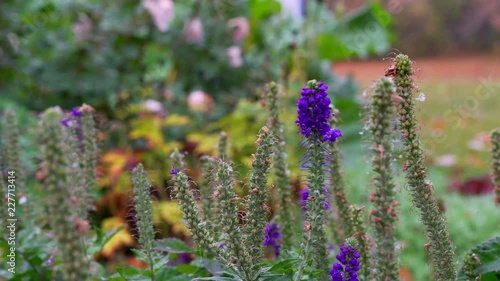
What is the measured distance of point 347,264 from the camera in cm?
129

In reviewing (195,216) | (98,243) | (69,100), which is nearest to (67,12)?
(69,100)

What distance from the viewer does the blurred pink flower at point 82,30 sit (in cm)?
497

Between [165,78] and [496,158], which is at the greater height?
[165,78]

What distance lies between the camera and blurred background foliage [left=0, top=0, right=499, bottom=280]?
14.3 feet

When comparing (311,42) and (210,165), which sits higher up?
(311,42)

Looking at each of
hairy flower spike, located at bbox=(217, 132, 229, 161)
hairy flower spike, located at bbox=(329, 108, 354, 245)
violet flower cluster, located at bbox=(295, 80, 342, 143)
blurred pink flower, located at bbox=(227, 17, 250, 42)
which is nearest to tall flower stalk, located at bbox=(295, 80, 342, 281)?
violet flower cluster, located at bbox=(295, 80, 342, 143)

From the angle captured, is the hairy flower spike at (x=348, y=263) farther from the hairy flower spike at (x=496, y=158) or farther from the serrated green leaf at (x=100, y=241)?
the serrated green leaf at (x=100, y=241)

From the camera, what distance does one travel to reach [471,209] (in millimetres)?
4613

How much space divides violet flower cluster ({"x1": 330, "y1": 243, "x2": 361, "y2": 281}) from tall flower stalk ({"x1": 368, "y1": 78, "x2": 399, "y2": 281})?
190mm

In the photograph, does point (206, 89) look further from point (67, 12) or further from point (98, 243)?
point (98, 243)

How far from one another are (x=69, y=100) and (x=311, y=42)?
7.03 feet

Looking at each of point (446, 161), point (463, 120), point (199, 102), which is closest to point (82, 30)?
point (199, 102)

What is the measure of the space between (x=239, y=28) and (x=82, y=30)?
1246mm

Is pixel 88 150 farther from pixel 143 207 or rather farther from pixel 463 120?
pixel 463 120
